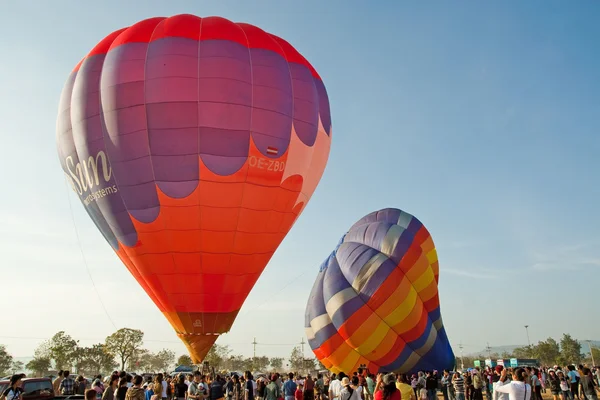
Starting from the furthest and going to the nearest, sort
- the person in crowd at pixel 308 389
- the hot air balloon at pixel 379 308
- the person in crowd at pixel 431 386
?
the hot air balloon at pixel 379 308
the person in crowd at pixel 431 386
the person in crowd at pixel 308 389

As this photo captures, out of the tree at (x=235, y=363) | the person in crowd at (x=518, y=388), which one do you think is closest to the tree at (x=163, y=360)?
the tree at (x=235, y=363)

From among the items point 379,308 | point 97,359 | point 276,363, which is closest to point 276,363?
point 276,363

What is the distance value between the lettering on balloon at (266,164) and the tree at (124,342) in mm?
47642

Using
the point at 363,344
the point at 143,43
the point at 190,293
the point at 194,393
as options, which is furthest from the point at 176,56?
the point at 363,344

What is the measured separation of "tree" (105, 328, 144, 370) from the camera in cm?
5381

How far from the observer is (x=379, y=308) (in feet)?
59.6

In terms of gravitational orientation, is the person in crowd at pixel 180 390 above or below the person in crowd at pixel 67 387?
below

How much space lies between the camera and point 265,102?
13344 millimetres

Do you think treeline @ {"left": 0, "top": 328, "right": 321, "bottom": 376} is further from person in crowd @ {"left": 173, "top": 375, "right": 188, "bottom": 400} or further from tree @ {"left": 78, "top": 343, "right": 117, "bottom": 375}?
person in crowd @ {"left": 173, "top": 375, "right": 188, "bottom": 400}

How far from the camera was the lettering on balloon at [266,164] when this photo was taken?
43.0 feet

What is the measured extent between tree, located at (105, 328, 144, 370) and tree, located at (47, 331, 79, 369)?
12.5 feet

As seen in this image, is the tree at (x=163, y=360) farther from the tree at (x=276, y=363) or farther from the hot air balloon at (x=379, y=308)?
the hot air balloon at (x=379, y=308)

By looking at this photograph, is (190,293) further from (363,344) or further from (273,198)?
(363,344)

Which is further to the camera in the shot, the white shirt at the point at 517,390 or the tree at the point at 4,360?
the tree at the point at 4,360
